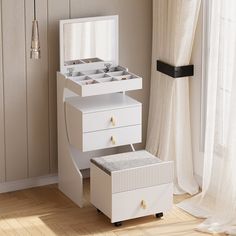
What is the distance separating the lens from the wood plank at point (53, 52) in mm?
5059

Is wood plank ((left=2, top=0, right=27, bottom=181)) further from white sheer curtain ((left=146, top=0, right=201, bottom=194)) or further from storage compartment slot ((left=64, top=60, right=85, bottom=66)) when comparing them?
white sheer curtain ((left=146, top=0, right=201, bottom=194))

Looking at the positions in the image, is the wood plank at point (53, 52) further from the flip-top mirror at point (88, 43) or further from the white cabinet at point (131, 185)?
the white cabinet at point (131, 185)

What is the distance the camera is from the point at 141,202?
15.6 feet

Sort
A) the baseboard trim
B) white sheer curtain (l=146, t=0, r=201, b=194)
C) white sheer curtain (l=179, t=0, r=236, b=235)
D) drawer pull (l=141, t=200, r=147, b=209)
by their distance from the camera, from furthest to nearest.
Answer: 1. the baseboard trim
2. white sheer curtain (l=146, t=0, r=201, b=194)
3. drawer pull (l=141, t=200, r=147, b=209)
4. white sheer curtain (l=179, t=0, r=236, b=235)

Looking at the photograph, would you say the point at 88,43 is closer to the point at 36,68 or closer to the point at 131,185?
the point at 36,68

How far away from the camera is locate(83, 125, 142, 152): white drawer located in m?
4.90

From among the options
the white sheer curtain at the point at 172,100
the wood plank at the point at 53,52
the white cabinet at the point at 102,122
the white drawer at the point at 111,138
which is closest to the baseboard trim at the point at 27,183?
the wood plank at the point at 53,52

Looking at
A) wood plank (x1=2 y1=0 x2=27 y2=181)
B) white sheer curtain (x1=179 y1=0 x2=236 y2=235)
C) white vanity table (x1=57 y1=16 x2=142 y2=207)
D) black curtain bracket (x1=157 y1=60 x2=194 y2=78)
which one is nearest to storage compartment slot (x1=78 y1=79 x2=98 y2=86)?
white vanity table (x1=57 y1=16 x2=142 y2=207)

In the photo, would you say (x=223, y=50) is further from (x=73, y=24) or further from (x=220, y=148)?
(x=73, y=24)

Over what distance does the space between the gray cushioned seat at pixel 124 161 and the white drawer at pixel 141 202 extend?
0.47ft

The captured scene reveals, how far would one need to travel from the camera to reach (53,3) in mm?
5039

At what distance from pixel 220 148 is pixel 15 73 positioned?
130 cm

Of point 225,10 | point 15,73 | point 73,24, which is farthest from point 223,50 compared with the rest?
point 15,73

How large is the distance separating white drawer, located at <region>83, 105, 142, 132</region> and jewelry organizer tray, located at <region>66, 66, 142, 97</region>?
0.12 metres
